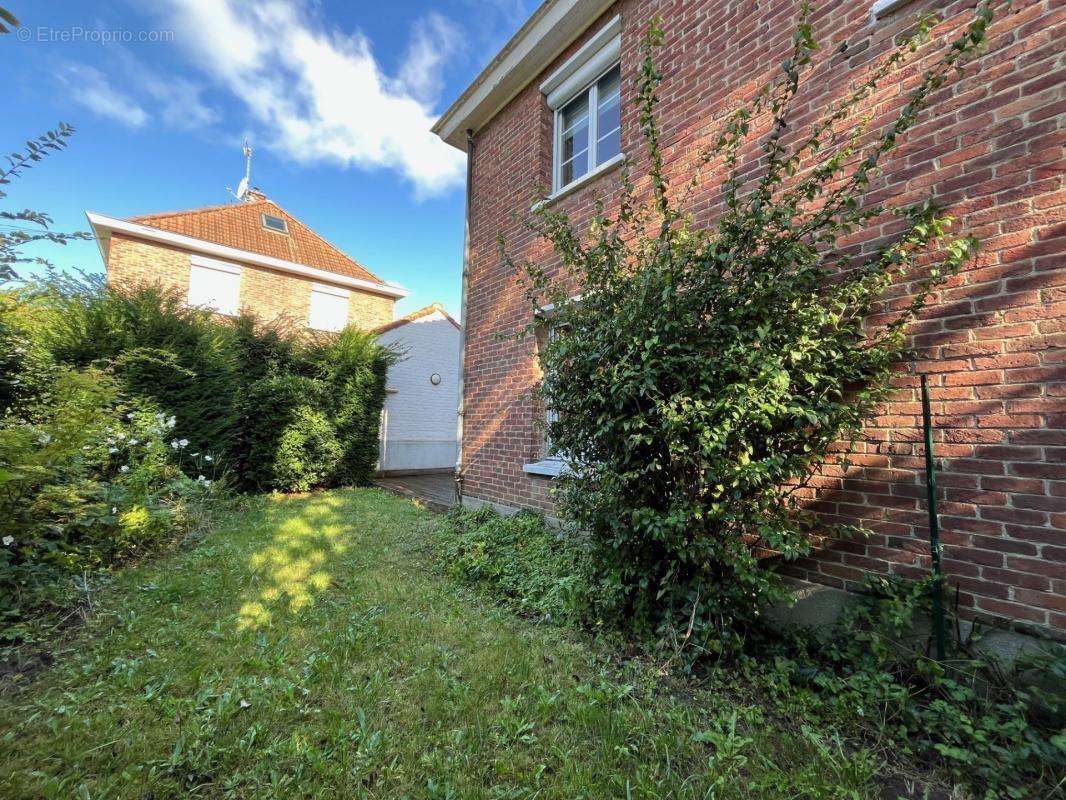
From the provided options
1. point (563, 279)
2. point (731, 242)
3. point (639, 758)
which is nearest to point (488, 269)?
point (563, 279)

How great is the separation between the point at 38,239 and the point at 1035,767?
4984 millimetres

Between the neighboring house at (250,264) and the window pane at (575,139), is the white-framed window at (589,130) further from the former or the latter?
the neighboring house at (250,264)

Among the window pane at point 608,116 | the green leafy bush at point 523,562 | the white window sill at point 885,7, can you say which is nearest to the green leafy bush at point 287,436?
the green leafy bush at point 523,562

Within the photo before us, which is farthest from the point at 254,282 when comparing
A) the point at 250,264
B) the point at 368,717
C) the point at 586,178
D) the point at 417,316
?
the point at 368,717

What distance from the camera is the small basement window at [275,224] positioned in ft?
49.1

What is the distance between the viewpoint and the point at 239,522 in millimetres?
5840

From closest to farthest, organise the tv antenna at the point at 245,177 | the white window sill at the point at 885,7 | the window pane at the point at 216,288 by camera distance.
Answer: the white window sill at the point at 885,7, the window pane at the point at 216,288, the tv antenna at the point at 245,177

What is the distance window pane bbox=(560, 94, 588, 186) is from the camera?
5449mm

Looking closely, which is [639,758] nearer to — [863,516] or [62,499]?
[863,516]

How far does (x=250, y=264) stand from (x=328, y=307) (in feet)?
8.33

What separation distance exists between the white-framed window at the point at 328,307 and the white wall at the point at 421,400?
3.09m

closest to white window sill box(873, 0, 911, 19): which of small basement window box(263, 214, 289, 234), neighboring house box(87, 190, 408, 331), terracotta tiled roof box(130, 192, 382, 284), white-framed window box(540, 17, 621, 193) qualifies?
white-framed window box(540, 17, 621, 193)

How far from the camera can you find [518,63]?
5621 millimetres

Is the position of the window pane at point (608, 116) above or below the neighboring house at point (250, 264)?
below
